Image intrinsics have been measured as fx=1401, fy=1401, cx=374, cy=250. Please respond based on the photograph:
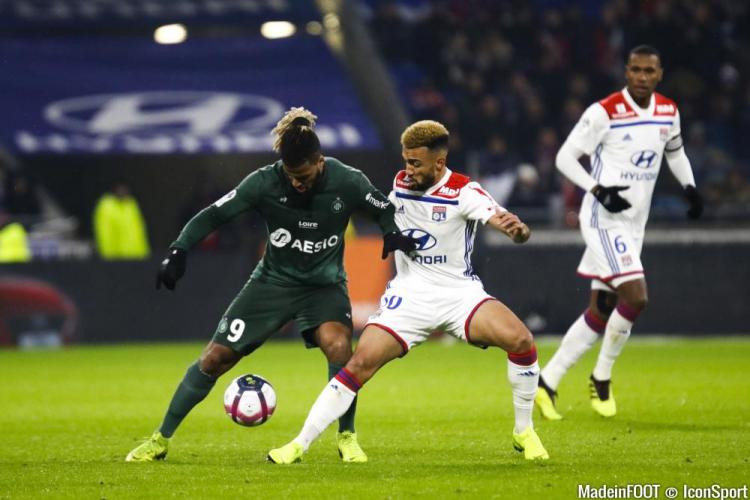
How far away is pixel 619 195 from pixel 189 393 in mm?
3648

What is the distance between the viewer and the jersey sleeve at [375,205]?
789 cm

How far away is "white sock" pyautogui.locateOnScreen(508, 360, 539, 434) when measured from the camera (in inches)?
309

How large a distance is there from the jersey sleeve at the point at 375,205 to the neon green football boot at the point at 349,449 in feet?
3.97

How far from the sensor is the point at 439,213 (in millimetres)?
7895

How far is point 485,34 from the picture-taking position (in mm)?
24109

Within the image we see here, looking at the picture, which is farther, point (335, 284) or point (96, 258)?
point (96, 258)

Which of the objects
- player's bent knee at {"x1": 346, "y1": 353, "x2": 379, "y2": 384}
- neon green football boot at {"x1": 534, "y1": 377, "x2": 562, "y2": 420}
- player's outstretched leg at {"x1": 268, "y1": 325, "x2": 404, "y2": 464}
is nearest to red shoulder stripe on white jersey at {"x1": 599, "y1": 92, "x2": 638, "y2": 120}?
neon green football boot at {"x1": 534, "y1": 377, "x2": 562, "y2": 420}

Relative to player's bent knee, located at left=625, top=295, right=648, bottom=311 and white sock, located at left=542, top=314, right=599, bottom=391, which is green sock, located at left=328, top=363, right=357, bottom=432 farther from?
player's bent knee, located at left=625, top=295, right=648, bottom=311

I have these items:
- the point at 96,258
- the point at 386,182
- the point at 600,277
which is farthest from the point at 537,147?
the point at 600,277

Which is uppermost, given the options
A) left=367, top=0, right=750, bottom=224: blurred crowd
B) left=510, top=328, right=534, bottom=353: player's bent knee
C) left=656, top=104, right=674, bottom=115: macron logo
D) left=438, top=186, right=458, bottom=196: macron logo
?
left=367, top=0, right=750, bottom=224: blurred crowd

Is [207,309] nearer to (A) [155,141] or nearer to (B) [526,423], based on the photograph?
(A) [155,141]

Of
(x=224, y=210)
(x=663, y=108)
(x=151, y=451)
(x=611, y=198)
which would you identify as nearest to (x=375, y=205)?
(x=224, y=210)

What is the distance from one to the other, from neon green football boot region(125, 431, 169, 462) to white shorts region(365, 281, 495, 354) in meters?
1.41

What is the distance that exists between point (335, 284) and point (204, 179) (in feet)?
50.1
